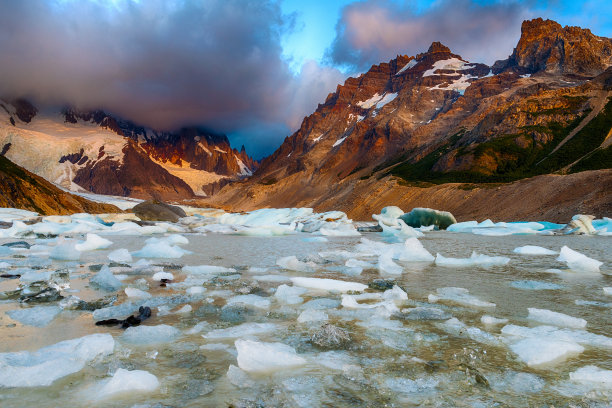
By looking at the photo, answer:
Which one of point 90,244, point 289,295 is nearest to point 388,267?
point 289,295

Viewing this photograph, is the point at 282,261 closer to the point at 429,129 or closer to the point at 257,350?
the point at 257,350

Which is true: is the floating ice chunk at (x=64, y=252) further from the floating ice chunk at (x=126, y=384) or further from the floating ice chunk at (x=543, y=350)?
the floating ice chunk at (x=543, y=350)

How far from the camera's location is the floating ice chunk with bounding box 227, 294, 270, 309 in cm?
529

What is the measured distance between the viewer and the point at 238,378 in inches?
111

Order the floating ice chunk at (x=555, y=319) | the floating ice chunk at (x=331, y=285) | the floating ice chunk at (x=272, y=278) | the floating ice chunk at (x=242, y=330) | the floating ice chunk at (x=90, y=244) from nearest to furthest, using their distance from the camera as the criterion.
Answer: the floating ice chunk at (x=242, y=330) < the floating ice chunk at (x=555, y=319) < the floating ice chunk at (x=331, y=285) < the floating ice chunk at (x=272, y=278) < the floating ice chunk at (x=90, y=244)

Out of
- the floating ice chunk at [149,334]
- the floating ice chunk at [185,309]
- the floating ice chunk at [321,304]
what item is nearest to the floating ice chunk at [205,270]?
the floating ice chunk at [185,309]

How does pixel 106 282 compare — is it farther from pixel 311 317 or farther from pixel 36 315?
pixel 311 317

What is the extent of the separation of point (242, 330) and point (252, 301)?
1264mm

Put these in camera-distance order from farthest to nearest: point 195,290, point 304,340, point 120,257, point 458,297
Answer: point 120,257 → point 195,290 → point 458,297 → point 304,340

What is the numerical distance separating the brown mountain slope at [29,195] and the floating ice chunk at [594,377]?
48767 millimetres

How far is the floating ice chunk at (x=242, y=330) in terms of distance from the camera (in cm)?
397

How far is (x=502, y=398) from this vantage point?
2.55 metres

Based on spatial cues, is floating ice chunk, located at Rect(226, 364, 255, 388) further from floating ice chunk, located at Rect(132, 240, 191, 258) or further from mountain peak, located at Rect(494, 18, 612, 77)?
mountain peak, located at Rect(494, 18, 612, 77)

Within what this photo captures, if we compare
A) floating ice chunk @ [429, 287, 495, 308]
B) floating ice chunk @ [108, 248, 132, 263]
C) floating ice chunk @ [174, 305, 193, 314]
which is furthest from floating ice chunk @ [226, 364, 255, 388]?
floating ice chunk @ [108, 248, 132, 263]
